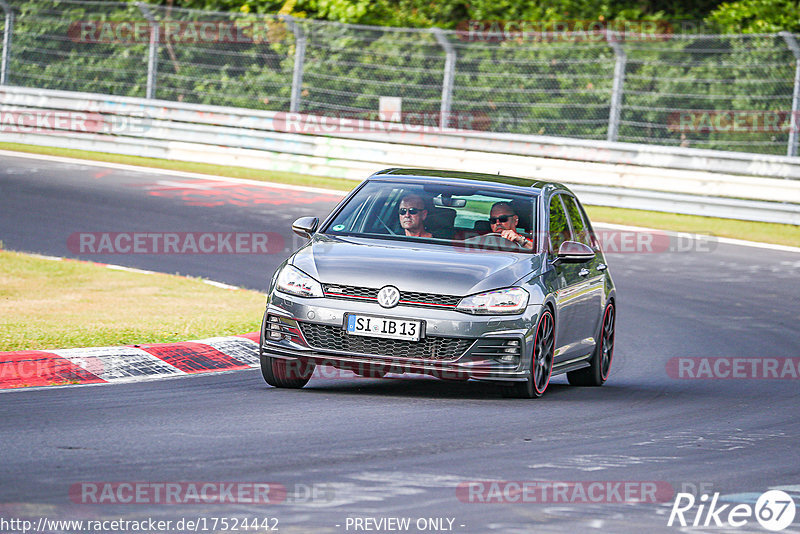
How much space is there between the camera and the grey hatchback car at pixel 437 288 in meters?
8.27

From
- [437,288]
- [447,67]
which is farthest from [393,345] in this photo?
[447,67]

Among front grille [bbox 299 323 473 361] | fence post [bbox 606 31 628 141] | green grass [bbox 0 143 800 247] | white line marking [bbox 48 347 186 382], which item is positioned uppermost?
fence post [bbox 606 31 628 141]

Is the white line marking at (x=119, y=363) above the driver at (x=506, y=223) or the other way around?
the other way around

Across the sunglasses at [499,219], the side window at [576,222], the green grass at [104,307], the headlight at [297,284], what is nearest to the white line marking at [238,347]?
the green grass at [104,307]

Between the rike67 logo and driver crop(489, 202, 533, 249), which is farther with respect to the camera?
driver crop(489, 202, 533, 249)

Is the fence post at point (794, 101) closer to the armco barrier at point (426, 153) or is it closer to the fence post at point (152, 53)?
the armco barrier at point (426, 153)

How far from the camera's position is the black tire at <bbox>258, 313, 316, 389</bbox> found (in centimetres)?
876

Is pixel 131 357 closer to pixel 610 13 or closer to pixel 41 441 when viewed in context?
pixel 41 441

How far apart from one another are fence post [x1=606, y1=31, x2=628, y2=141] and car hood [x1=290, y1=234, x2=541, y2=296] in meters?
13.0

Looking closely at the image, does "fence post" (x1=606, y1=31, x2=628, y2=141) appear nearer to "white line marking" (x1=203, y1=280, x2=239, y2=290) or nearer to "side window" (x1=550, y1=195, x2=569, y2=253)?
"white line marking" (x1=203, y1=280, x2=239, y2=290)

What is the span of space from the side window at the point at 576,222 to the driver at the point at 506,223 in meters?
0.94

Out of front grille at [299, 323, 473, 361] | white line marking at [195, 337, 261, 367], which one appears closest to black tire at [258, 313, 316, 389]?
front grille at [299, 323, 473, 361]

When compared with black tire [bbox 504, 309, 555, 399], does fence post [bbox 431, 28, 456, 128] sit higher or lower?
higher

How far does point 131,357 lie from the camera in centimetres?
930
